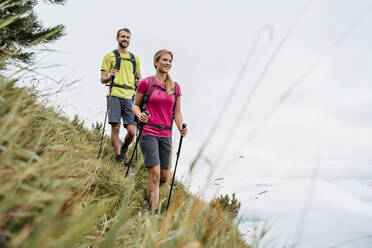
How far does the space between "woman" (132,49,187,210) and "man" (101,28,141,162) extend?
190 centimetres

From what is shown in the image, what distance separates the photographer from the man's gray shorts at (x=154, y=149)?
449 centimetres

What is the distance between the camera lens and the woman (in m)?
4.53

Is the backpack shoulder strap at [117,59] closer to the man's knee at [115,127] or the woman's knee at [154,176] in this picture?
the man's knee at [115,127]

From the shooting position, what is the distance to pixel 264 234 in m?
1.55

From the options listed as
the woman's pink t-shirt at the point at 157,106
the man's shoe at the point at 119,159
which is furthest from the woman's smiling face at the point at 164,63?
the man's shoe at the point at 119,159

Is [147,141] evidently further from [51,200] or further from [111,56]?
[51,200]

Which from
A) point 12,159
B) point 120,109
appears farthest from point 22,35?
point 12,159

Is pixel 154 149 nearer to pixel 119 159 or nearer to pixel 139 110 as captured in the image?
pixel 139 110

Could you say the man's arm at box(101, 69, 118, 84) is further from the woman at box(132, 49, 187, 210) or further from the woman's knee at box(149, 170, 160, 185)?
A: the woman's knee at box(149, 170, 160, 185)

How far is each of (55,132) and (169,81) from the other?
10.2 ft

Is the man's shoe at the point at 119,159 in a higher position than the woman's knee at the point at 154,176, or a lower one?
higher

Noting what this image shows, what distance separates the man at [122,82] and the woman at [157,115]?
6.23 ft

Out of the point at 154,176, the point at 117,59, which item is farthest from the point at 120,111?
the point at 154,176

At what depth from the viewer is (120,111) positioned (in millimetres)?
6809
